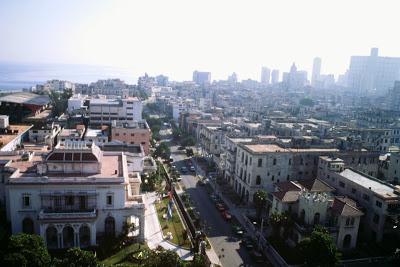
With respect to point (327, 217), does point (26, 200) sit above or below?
above

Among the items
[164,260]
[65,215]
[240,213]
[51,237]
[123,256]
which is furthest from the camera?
[240,213]

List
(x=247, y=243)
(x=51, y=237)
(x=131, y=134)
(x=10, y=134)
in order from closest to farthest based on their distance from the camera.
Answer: (x=51, y=237)
(x=247, y=243)
(x=10, y=134)
(x=131, y=134)

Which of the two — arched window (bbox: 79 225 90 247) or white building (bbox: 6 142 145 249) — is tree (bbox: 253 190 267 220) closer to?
white building (bbox: 6 142 145 249)

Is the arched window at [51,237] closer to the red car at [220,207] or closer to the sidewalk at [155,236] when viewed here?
the sidewalk at [155,236]

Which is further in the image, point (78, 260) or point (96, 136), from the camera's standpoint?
point (96, 136)

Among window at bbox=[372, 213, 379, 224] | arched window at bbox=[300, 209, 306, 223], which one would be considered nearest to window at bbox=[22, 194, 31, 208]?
arched window at bbox=[300, 209, 306, 223]

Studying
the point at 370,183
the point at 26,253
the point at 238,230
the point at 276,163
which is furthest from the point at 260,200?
the point at 26,253

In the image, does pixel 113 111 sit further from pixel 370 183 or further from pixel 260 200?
pixel 370 183
